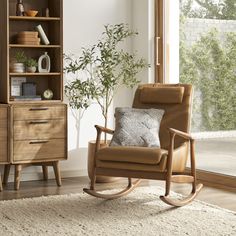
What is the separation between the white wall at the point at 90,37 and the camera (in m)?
5.98

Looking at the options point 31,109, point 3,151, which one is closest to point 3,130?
point 3,151

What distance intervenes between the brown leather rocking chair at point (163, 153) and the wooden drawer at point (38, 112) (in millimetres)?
767

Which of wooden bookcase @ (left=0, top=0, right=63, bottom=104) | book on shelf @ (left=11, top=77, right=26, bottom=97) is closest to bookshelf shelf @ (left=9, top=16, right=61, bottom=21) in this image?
wooden bookcase @ (left=0, top=0, right=63, bottom=104)

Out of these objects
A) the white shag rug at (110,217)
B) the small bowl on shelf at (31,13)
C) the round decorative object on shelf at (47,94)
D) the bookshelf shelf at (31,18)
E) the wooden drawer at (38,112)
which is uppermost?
the small bowl on shelf at (31,13)

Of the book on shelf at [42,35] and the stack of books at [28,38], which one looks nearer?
the stack of books at [28,38]

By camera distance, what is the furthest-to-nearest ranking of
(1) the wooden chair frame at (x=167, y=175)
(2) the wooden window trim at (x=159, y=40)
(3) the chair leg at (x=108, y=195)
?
1. (2) the wooden window trim at (x=159, y=40)
2. (3) the chair leg at (x=108, y=195)
3. (1) the wooden chair frame at (x=167, y=175)

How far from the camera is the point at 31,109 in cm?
529

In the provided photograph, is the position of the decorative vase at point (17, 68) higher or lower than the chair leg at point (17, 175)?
higher

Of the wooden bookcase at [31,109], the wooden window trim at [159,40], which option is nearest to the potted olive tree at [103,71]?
the wooden window trim at [159,40]

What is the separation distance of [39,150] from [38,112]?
1.20 feet

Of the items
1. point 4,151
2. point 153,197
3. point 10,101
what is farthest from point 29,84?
point 153,197

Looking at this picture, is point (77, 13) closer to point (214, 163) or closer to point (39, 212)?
point (214, 163)

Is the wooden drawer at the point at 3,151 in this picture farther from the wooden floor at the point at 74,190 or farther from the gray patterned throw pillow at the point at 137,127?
the gray patterned throw pillow at the point at 137,127

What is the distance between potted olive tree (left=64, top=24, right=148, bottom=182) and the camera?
5.77 metres
